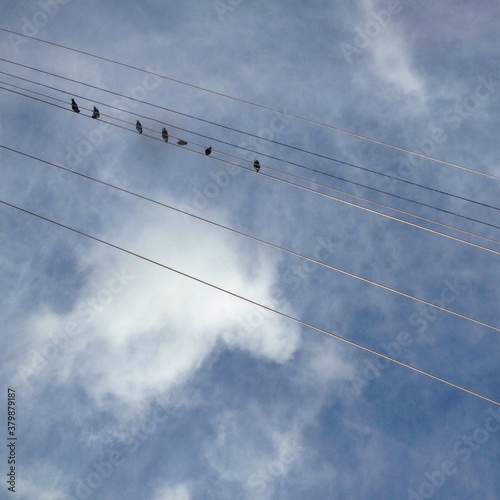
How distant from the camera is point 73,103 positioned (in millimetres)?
21297

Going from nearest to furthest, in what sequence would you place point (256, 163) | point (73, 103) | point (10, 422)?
point (256, 163) → point (73, 103) → point (10, 422)

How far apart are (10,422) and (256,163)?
72.0ft

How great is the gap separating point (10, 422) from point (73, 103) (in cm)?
1938

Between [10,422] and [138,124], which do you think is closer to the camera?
[138,124]

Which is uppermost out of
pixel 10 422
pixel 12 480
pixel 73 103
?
pixel 73 103

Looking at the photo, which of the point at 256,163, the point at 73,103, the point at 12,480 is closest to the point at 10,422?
the point at 12,480

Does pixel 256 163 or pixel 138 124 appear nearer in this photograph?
pixel 256 163

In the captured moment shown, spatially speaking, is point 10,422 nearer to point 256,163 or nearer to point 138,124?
point 138,124

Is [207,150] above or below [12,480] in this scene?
above

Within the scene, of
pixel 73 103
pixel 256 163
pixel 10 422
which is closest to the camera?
pixel 256 163

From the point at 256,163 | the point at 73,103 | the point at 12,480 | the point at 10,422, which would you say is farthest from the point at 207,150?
the point at 12,480

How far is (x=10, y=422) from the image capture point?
2834 cm

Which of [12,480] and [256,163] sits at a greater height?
[256,163]

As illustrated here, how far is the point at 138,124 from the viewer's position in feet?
70.3
